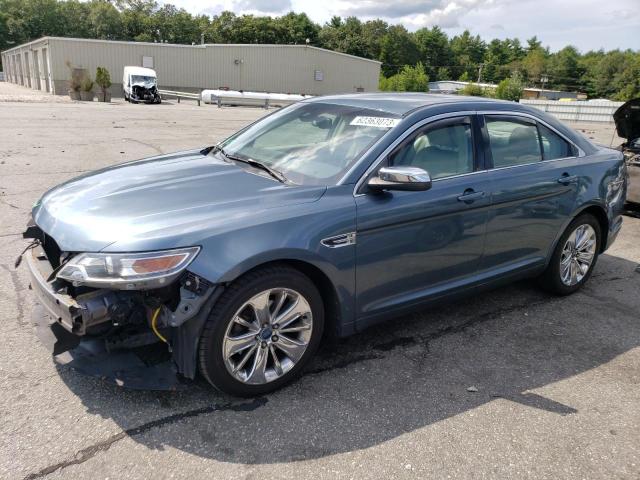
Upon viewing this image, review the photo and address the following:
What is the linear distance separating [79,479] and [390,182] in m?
2.19

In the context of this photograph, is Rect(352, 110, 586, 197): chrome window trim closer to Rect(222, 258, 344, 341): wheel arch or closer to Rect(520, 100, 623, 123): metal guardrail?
Rect(222, 258, 344, 341): wheel arch

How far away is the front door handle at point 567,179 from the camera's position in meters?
4.30

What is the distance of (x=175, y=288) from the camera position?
2.67 metres

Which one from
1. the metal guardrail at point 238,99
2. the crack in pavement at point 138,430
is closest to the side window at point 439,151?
the crack in pavement at point 138,430

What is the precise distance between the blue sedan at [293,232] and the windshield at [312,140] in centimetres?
1

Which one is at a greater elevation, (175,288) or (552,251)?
(175,288)

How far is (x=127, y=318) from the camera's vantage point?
106 inches

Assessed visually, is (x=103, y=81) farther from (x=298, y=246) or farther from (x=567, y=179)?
(x=298, y=246)

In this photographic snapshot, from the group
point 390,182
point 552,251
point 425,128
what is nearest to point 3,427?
point 390,182

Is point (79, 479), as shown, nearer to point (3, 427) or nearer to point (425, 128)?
point (3, 427)

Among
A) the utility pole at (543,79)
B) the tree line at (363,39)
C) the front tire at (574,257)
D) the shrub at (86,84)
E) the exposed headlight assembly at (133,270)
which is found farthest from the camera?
the utility pole at (543,79)

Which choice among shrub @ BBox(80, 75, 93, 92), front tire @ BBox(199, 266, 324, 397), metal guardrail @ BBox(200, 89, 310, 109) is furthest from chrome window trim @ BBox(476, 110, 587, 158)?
shrub @ BBox(80, 75, 93, 92)

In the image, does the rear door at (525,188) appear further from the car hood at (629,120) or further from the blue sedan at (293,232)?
the car hood at (629,120)

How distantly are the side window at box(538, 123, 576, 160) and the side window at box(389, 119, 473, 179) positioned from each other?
0.90 meters
